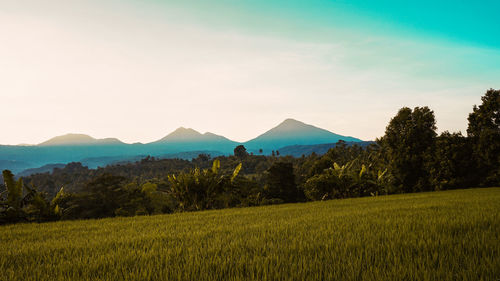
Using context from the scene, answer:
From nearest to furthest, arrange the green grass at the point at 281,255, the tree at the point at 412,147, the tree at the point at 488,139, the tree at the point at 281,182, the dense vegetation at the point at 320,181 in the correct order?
the green grass at the point at 281,255 < the dense vegetation at the point at 320,181 < the tree at the point at 488,139 < the tree at the point at 412,147 < the tree at the point at 281,182

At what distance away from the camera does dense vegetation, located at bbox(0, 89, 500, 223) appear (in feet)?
29.8

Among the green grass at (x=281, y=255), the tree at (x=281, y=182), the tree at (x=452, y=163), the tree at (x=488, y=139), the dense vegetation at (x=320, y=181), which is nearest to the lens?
the green grass at (x=281, y=255)

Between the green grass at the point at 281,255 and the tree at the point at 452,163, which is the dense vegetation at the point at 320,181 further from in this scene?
the green grass at the point at 281,255

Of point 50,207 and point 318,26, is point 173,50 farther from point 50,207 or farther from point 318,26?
point 50,207

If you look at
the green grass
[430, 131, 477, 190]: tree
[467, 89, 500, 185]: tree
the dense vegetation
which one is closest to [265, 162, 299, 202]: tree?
the dense vegetation

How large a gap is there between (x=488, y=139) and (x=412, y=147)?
3764 mm

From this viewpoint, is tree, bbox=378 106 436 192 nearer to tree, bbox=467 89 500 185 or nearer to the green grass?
tree, bbox=467 89 500 185

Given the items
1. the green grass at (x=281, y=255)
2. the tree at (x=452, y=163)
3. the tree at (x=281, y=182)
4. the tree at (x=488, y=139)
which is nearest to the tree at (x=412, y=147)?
the tree at (x=452, y=163)

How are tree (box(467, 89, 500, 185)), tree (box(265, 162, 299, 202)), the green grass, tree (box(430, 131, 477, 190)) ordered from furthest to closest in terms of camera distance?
tree (box(265, 162, 299, 202))
tree (box(430, 131, 477, 190))
tree (box(467, 89, 500, 185))
the green grass

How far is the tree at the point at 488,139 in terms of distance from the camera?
14828mm

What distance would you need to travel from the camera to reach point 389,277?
1956 millimetres

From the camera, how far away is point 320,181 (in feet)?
46.2

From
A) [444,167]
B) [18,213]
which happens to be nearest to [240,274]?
[18,213]

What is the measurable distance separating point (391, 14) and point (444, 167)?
938 cm
